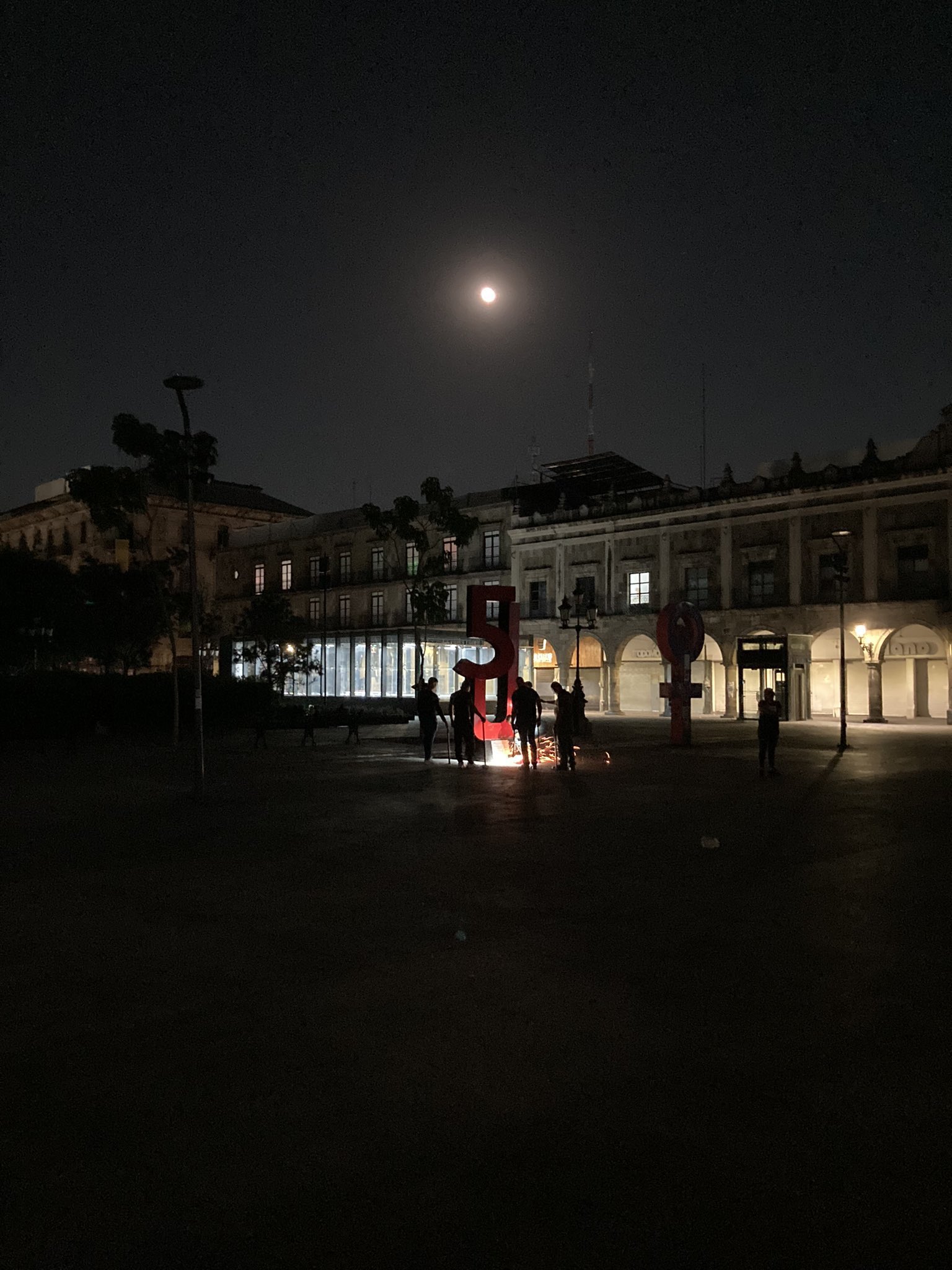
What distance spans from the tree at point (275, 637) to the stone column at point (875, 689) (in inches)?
831

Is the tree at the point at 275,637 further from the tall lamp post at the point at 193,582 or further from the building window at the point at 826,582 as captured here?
the building window at the point at 826,582

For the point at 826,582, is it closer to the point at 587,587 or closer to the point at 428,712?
the point at 587,587

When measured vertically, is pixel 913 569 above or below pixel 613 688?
above

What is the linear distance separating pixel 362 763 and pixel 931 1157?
1492 cm

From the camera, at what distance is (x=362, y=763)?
17.7m

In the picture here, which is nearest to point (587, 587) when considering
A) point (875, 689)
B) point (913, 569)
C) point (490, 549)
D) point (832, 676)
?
point (490, 549)

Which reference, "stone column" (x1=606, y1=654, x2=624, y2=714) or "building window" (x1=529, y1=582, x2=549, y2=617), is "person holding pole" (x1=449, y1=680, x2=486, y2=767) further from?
"building window" (x1=529, y1=582, x2=549, y2=617)

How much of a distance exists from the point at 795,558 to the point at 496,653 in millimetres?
21348

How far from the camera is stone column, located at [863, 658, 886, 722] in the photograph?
3198 cm

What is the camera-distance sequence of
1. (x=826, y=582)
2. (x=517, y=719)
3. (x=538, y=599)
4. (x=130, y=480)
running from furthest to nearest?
1. (x=538, y=599)
2. (x=826, y=582)
3. (x=130, y=480)
4. (x=517, y=719)

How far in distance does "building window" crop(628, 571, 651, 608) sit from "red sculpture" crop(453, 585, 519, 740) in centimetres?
2195

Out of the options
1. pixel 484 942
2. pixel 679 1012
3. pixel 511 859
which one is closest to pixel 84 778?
pixel 511 859

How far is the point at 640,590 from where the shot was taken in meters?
39.4

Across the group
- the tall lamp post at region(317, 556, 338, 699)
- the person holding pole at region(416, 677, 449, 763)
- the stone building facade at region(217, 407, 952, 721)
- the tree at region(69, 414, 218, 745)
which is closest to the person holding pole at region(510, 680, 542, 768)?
the person holding pole at region(416, 677, 449, 763)
